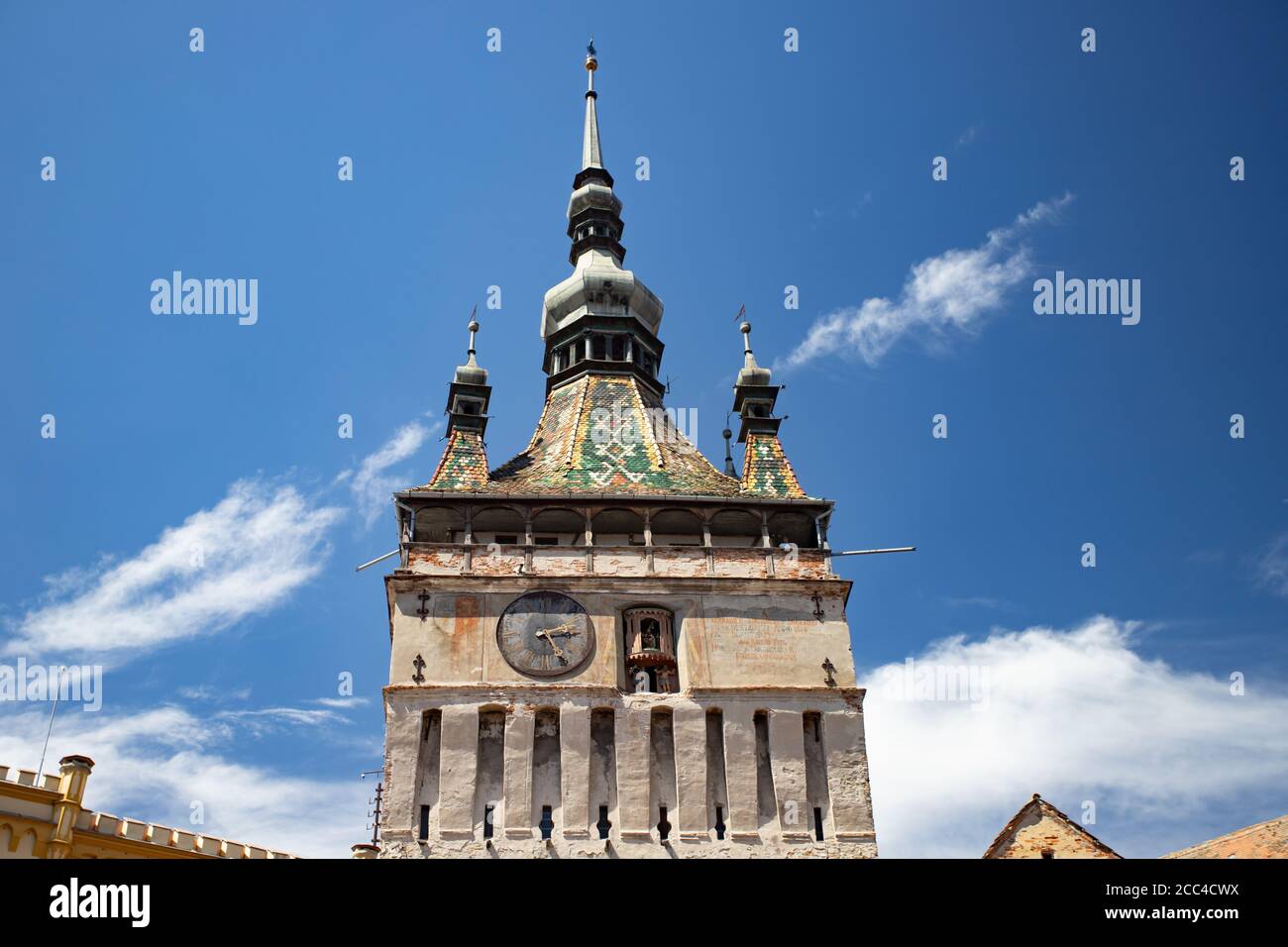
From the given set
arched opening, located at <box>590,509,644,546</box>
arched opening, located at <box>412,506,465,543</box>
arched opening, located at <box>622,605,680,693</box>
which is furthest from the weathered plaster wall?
arched opening, located at <box>412,506,465,543</box>

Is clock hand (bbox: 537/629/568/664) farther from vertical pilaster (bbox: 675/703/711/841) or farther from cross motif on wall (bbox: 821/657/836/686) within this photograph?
cross motif on wall (bbox: 821/657/836/686)

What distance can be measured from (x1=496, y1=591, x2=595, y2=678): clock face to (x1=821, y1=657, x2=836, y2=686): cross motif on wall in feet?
16.4

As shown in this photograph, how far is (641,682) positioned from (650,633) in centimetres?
123

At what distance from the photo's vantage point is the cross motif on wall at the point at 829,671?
2625cm

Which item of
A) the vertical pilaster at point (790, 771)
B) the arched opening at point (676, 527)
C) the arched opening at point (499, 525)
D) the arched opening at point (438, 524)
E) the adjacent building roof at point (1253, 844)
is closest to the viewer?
the adjacent building roof at point (1253, 844)

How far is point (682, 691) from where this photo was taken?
25984 mm

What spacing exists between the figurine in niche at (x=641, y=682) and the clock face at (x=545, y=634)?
115 centimetres

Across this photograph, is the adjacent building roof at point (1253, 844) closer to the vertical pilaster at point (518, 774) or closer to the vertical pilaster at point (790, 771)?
the vertical pilaster at point (790, 771)

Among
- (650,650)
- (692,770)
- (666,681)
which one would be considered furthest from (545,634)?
(692,770)

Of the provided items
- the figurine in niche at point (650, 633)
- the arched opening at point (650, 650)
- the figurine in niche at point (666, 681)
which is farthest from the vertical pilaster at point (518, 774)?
the figurine in niche at point (650, 633)

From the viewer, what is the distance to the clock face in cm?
2588
